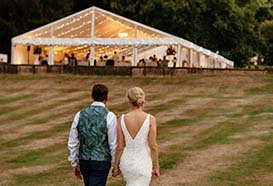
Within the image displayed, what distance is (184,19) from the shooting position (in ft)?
161

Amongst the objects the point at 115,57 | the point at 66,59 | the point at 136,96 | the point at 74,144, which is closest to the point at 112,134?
the point at 74,144

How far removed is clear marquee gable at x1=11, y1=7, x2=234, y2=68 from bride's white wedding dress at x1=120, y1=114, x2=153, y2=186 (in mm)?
29503

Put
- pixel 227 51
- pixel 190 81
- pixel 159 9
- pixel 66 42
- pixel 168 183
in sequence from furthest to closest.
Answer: pixel 227 51, pixel 159 9, pixel 66 42, pixel 190 81, pixel 168 183

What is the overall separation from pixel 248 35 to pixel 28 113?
33.1 meters

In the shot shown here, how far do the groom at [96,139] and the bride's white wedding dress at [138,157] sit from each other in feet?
0.63

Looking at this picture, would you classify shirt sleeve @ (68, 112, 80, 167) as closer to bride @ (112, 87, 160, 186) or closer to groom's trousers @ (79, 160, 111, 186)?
groom's trousers @ (79, 160, 111, 186)

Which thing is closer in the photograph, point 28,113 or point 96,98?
point 96,98

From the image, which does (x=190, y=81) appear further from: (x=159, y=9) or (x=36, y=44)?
(x=159, y=9)

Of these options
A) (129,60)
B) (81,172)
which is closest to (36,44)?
(129,60)

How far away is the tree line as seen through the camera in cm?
4900

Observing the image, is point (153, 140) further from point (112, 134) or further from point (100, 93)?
point (100, 93)

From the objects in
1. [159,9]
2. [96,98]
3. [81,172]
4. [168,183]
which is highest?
[159,9]

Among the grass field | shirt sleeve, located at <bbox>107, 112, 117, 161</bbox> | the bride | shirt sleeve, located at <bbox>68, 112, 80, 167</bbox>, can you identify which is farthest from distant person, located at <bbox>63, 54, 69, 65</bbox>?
the bride

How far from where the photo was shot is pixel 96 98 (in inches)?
307
